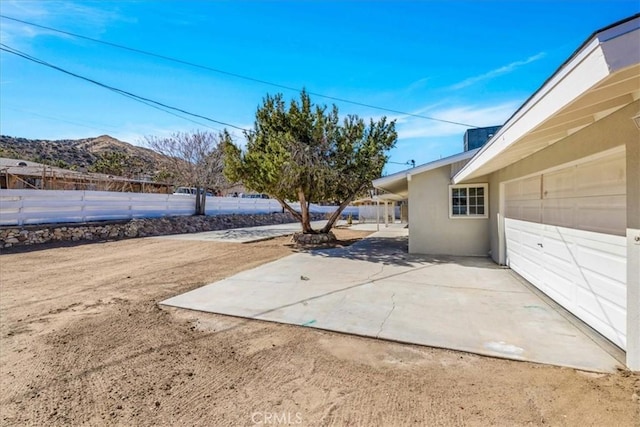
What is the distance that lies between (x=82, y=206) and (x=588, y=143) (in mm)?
16443

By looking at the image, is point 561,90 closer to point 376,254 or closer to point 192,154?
point 376,254

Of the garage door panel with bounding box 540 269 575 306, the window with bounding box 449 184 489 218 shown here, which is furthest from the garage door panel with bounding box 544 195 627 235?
the window with bounding box 449 184 489 218

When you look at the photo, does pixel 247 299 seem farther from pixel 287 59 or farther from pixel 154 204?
pixel 154 204

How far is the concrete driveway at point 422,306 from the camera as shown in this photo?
338 centimetres

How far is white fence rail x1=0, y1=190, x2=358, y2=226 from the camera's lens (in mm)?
11242

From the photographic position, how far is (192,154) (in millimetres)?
21016

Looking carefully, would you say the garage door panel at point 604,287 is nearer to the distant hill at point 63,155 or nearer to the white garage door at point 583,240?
the white garage door at point 583,240

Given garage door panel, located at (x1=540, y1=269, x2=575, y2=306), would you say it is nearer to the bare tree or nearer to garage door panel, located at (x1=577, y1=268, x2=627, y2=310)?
garage door panel, located at (x1=577, y1=268, x2=627, y2=310)

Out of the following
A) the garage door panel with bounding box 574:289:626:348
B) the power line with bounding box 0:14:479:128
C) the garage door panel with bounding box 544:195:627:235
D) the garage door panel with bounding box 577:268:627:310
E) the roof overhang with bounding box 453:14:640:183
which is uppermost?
the power line with bounding box 0:14:479:128

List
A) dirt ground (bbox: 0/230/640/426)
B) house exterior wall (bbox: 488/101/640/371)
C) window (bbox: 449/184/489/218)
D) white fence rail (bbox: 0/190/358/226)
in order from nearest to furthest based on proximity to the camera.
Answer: dirt ground (bbox: 0/230/640/426), house exterior wall (bbox: 488/101/640/371), window (bbox: 449/184/489/218), white fence rail (bbox: 0/190/358/226)

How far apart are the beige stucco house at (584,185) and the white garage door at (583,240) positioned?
0.01 metres

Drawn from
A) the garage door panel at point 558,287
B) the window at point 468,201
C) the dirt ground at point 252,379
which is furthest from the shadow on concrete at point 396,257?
the dirt ground at point 252,379

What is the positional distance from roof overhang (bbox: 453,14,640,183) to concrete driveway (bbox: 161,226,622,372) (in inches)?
90.6

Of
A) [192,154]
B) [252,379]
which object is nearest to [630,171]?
[252,379]
